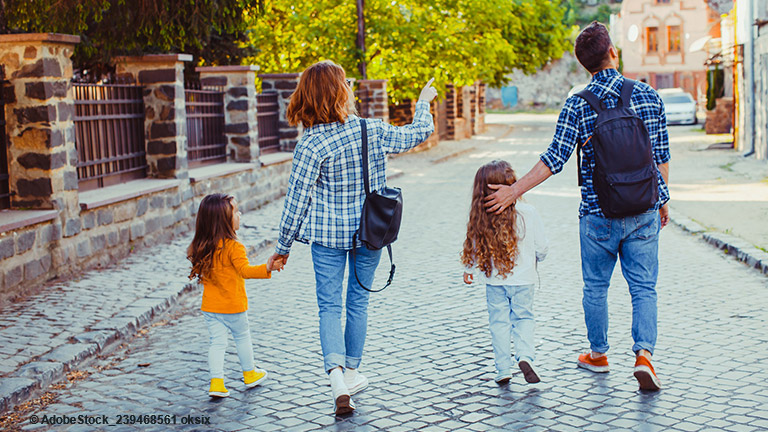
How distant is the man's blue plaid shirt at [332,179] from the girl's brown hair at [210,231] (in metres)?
0.48

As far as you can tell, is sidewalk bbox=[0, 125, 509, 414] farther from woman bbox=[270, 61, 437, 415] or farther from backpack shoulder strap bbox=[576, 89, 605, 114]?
backpack shoulder strap bbox=[576, 89, 605, 114]

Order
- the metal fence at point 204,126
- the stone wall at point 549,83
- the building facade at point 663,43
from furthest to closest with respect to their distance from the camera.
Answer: the stone wall at point 549,83 → the building facade at point 663,43 → the metal fence at point 204,126

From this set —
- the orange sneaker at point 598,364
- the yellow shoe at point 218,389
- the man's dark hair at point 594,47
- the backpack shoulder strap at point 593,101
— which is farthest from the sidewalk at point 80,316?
the man's dark hair at point 594,47

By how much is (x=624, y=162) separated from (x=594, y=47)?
2.14 ft

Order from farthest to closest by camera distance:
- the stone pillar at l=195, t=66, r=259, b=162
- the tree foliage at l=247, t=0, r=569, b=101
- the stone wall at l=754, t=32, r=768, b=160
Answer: the tree foliage at l=247, t=0, r=569, b=101 → the stone wall at l=754, t=32, r=768, b=160 → the stone pillar at l=195, t=66, r=259, b=162

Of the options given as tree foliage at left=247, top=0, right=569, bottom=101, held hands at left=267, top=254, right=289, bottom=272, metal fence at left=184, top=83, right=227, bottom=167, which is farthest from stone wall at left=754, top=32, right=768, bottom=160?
held hands at left=267, top=254, right=289, bottom=272

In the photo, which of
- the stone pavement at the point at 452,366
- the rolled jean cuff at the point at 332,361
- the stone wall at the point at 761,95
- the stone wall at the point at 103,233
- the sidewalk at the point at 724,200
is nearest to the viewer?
the stone pavement at the point at 452,366

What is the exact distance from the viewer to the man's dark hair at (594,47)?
4.93 meters

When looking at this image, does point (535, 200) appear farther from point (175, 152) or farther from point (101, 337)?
point (101, 337)

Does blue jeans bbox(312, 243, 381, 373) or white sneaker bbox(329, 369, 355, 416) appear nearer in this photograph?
white sneaker bbox(329, 369, 355, 416)

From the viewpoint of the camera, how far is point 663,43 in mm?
61438

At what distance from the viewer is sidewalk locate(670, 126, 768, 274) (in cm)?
983

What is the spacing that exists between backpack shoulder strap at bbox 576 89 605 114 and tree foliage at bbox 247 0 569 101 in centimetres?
1801

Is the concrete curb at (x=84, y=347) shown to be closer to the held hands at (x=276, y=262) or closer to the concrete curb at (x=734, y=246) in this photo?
the held hands at (x=276, y=262)
